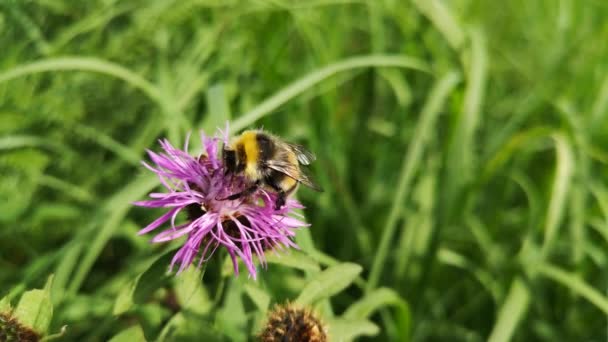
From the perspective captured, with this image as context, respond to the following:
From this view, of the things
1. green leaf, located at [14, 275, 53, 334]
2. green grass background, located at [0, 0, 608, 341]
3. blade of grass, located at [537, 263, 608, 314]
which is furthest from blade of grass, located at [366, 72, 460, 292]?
green leaf, located at [14, 275, 53, 334]

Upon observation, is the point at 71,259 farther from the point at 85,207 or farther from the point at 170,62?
the point at 170,62

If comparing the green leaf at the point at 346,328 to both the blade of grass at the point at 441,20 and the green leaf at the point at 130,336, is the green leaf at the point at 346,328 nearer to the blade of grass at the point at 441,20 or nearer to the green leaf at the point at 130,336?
the green leaf at the point at 130,336

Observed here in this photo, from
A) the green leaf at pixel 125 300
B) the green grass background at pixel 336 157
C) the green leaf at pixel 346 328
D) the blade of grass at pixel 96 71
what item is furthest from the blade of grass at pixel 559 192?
the green leaf at pixel 125 300

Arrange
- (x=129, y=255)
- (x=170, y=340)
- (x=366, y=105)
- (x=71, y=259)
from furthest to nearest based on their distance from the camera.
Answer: (x=366, y=105) < (x=129, y=255) < (x=71, y=259) < (x=170, y=340)

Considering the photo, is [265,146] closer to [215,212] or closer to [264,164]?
[264,164]

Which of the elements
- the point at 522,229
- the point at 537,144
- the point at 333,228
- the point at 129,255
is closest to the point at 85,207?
the point at 129,255
